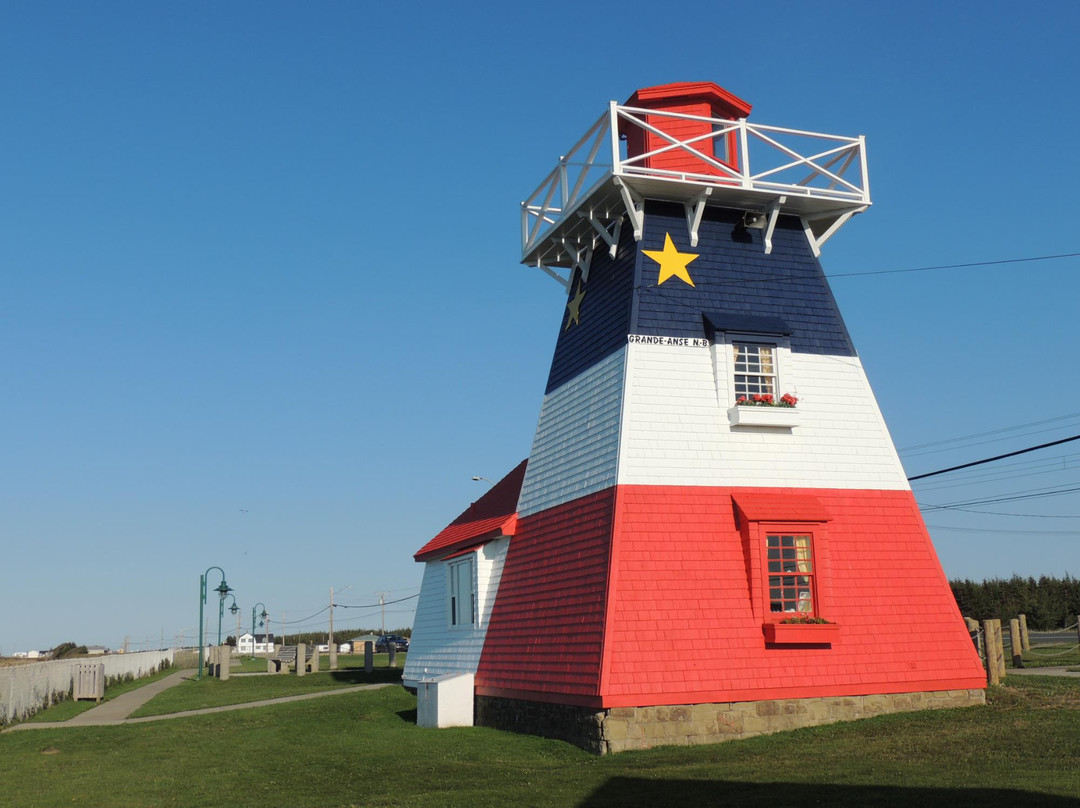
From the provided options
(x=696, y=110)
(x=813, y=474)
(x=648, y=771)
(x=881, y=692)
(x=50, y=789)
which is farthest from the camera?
(x=696, y=110)

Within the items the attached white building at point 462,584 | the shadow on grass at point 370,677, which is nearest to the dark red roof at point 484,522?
the attached white building at point 462,584

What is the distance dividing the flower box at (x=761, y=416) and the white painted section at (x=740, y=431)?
194 millimetres

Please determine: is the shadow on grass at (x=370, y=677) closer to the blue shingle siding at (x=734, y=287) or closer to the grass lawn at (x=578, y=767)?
the grass lawn at (x=578, y=767)

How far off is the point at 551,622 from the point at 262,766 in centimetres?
599

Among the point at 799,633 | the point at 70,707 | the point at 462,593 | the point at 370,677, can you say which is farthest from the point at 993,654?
the point at 70,707

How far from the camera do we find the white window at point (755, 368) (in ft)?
67.5

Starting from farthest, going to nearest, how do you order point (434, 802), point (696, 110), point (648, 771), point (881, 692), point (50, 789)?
point (696, 110) < point (881, 692) < point (50, 789) < point (648, 771) < point (434, 802)

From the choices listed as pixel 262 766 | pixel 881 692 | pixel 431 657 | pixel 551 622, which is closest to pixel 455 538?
pixel 431 657

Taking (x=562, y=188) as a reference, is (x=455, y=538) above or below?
below

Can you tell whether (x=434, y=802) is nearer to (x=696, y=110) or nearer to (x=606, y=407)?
(x=606, y=407)

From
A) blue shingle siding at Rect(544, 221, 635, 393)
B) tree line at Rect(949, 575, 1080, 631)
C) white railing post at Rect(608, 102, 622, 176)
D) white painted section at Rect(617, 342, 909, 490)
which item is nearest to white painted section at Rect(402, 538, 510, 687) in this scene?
blue shingle siding at Rect(544, 221, 635, 393)

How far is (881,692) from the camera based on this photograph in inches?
732

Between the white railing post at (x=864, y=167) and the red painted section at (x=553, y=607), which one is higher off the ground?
the white railing post at (x=864, y=167)

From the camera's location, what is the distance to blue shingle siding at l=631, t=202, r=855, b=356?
2053 centimetres
